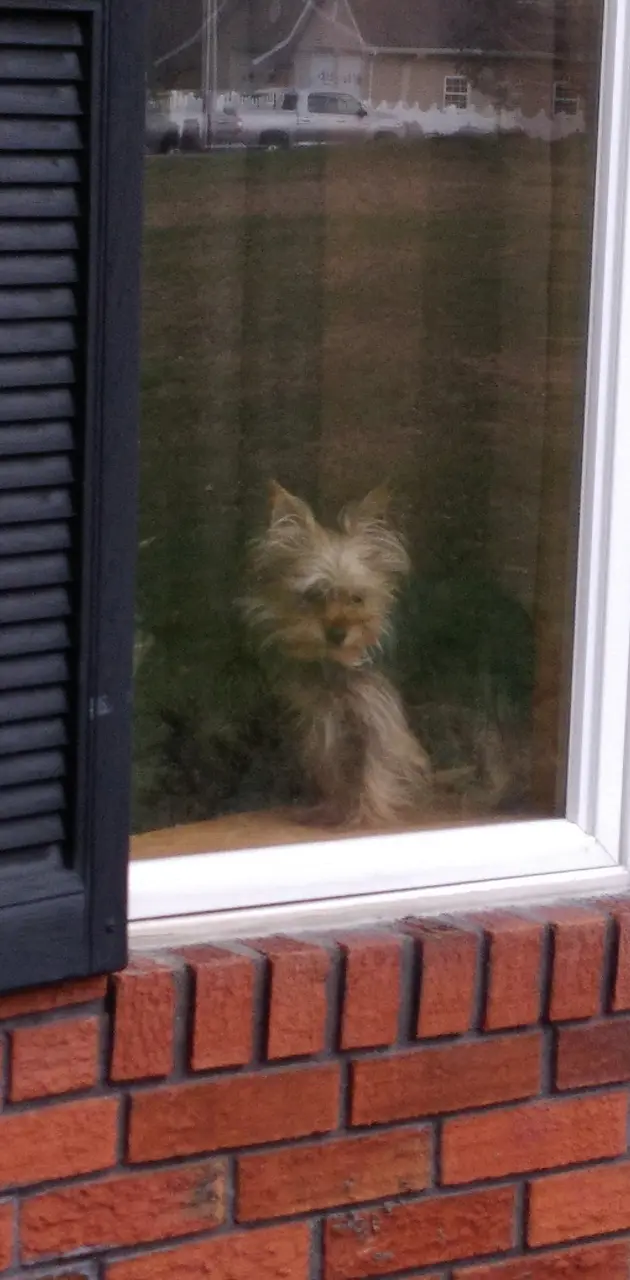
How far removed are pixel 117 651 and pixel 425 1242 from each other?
2.97 feet

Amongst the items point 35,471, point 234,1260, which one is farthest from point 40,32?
point 234,1260

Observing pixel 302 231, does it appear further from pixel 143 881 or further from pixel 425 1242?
pixel 425 1242

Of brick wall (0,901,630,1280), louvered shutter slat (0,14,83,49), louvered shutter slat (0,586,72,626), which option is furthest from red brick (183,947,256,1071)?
louvered shutter slat (0,14,83,49)

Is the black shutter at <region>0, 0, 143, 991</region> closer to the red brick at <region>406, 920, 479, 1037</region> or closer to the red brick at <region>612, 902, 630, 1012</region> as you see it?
the red brick at <region>406, 920, 479, 1037</region>

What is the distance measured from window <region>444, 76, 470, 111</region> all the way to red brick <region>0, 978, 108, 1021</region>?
3.99 ft

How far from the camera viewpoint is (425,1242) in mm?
2434

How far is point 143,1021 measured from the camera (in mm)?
2201

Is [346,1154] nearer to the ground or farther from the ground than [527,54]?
nearer to the ground

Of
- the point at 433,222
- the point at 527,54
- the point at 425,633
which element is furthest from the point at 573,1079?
the point at 527,54

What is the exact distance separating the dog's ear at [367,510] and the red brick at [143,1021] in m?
0.66

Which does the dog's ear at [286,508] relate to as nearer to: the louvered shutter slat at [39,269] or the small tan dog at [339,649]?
the small tan dog at [339,649]

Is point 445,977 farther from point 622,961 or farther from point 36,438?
point 36,438

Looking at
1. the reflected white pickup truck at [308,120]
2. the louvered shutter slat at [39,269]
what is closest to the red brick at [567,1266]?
the louvered shutter slat at [39,269]

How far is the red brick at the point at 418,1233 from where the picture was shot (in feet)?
7.79
